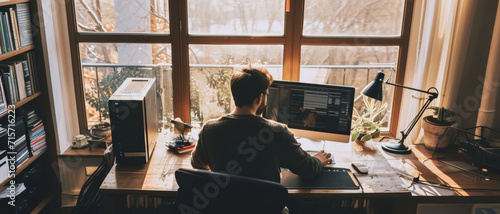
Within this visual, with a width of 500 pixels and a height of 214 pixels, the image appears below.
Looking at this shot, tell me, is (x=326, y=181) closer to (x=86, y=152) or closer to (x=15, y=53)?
(x=86, y=152)

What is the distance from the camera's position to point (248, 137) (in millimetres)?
1612

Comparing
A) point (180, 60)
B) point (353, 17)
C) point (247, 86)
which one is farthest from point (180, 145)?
point (353, 17)

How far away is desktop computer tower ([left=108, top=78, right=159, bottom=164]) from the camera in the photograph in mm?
1913

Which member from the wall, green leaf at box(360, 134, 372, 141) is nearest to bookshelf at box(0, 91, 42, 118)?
green leaf at box(360, 134, 372, 141)

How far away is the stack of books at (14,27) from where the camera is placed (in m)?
2.06

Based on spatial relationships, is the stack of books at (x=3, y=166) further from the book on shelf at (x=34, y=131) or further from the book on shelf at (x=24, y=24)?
the book on shelf at (x=24, y=24)

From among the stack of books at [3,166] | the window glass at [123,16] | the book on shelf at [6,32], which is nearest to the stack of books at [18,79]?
the book on shelf at [6,32]

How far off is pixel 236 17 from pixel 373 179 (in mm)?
1304

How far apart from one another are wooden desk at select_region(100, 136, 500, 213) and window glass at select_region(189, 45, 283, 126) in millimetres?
499

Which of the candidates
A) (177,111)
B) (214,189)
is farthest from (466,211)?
(177,111)

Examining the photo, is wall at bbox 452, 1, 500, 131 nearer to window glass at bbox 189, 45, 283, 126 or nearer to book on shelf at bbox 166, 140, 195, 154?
window glass at bbox 189, 45, 283, 126

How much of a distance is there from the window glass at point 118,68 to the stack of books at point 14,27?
37 centimetres

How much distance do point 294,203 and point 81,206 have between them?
4.12 feet

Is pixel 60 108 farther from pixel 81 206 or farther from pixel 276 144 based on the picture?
pixel 276 144
